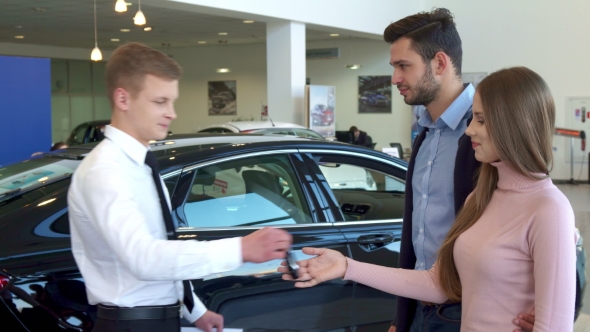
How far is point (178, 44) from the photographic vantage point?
2242 cm

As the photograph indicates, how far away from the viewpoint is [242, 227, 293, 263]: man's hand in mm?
1772

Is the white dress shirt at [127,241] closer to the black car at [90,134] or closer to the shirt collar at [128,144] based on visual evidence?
the shirt collar at [128,144]

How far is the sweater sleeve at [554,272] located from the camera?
5.36ft

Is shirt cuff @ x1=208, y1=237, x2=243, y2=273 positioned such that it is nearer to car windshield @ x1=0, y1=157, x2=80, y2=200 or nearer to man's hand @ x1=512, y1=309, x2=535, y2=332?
man's hand @ x1=512, y1=309, x2=535, y2=332

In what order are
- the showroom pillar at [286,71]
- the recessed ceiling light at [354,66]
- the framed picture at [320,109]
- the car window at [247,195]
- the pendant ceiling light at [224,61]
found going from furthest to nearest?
the pendant ceiling light at [224,61]
the recessed ceiling light at [354,66]
the framed picture at [320,109]
the showroom pillar at [286,71]
the car window at [247,195]

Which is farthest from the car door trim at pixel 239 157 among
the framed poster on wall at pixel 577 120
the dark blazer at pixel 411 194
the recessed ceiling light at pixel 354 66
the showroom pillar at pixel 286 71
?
the recessed ceiling light at pixel 354 66

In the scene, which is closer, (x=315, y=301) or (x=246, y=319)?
(x=246, y=319)

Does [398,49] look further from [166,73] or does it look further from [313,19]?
[313,19]

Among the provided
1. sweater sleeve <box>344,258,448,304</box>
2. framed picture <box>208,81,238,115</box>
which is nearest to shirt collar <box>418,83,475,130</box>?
sweater sleeve <box>344,258,448,304</box>

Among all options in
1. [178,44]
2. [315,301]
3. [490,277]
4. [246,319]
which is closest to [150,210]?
[490,277]

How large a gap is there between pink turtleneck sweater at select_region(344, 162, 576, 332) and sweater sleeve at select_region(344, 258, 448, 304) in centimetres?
20

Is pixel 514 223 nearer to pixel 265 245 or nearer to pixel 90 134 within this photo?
pixel 265 245

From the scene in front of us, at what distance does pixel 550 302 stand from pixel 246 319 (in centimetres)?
174

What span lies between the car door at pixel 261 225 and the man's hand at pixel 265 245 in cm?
120
